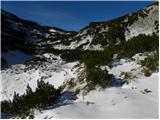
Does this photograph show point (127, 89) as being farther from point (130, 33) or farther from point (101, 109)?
point (130, 33)

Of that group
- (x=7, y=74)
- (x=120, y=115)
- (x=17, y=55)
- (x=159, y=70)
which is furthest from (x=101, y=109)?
(x=17, y=55)

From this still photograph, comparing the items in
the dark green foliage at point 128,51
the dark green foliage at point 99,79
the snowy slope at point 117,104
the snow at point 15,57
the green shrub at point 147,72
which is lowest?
the snowy slope at point 117,104

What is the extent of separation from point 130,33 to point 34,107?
23957 mm

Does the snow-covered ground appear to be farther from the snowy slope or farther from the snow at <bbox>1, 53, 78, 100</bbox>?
the snow at <bbox>1, 53, 78, 100</bbox>

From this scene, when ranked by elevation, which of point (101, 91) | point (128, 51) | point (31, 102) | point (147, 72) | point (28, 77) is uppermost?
point (128, 51)

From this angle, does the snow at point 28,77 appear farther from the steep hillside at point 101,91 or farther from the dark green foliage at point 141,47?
the dark green foliage at point 141,47

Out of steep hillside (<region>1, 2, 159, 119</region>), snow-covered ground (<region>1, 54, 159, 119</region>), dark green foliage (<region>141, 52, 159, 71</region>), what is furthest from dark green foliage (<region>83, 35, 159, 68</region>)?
dark green foliage (<region>141, 52, 159, 71</region>)

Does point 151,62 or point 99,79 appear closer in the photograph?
point 99,79

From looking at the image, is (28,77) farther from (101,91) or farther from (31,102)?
(31,102)

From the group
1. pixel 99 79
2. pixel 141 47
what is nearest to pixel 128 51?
pixel 141 47

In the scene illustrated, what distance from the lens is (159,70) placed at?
1240cm

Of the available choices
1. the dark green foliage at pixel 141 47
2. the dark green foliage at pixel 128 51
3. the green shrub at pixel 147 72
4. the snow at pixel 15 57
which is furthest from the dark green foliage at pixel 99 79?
the snow at pixel 15 57

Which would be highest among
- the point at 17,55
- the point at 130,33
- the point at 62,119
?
the point at 130,33

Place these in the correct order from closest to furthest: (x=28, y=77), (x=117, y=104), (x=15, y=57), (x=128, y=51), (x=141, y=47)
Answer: (x=117, y=104)
(x=141, y=47)
(x=128, y=51)
(x=28, y=77)
(x=15, y=57)
